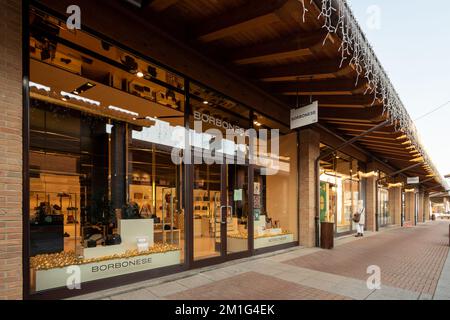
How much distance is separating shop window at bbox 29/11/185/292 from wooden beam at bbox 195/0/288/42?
1128mm

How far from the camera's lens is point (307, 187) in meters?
9.66

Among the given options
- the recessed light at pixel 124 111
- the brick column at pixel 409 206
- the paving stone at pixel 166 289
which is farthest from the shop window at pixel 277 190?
the brick column at pixel 409 206

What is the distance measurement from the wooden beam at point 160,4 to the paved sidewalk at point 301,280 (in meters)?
4.47

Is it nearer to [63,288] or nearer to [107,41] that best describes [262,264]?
[63,288]

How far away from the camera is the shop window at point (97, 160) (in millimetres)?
4848

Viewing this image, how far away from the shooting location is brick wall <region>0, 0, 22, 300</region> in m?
3.64

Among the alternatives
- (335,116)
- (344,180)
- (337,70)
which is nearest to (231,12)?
(337,70)

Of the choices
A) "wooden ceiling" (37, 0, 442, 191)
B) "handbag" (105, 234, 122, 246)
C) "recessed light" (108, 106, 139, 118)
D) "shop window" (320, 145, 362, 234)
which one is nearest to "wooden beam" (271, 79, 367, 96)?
"wooden ceiling" (37, 0, 442, 191)

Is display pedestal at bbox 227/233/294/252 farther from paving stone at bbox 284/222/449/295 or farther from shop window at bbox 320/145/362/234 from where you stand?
shop window at bbox 320/145/362/234

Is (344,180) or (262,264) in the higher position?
(344,180)

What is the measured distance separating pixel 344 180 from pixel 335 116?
5.53 m

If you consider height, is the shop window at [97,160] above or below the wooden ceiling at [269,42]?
below

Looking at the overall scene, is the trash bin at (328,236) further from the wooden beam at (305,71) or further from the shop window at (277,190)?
the wooden beam at (305,71)

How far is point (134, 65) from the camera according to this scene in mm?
5727
